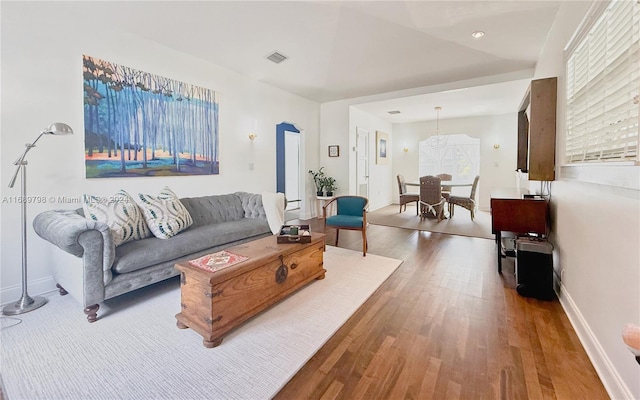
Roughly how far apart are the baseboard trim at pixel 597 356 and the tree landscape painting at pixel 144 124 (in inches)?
161

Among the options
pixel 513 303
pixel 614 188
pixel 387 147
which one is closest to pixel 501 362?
pixel 513 303

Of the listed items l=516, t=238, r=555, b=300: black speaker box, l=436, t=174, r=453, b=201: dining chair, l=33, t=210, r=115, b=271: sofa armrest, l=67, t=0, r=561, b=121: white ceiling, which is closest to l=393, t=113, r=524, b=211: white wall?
l=436, t=174, r=453, b=201: dining chair

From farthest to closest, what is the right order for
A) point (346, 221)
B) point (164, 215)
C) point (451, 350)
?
point (346, 221), point (164, 215), point (451, 350)

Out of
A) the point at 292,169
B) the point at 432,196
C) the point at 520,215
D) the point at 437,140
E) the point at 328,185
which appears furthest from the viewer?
the point at 437,140

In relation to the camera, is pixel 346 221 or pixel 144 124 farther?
pixel 346 221

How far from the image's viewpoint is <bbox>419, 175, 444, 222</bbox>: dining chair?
18.6 ft

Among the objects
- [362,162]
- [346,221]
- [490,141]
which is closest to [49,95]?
[346,221]

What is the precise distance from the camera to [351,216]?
404 cm

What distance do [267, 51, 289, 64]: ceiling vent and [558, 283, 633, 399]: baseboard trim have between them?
399 cm

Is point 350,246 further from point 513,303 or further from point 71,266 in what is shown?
point 71,266

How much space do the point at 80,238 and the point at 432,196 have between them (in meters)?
5.42

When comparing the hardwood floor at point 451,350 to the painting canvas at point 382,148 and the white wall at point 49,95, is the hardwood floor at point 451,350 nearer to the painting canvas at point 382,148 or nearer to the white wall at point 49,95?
the white wall at point 49,95

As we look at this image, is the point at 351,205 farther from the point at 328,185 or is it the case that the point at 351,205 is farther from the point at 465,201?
the point at 465,201

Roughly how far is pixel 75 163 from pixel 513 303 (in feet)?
13.8
